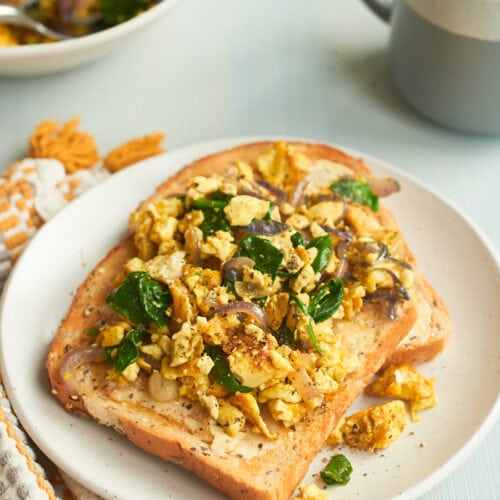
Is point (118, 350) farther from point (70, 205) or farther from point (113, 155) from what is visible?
point (113, 155)

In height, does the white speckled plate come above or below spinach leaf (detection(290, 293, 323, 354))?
below

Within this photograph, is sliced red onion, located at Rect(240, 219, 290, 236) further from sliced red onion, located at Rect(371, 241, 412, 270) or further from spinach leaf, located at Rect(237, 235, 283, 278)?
sliced red onion, located at Rect(371, 241, 412, 270)

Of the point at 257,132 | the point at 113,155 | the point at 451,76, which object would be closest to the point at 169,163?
the point at 113,155

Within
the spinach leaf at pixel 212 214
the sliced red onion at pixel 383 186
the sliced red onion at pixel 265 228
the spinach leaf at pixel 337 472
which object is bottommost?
the spinach leaf at pixel 337 472

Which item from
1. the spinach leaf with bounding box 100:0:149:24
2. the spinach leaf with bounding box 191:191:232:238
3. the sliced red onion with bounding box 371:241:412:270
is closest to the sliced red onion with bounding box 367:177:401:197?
the sliced red onion with bounding box 371:241:412:270

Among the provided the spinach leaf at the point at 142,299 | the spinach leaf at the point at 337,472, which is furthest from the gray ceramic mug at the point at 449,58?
the spinach leaf at the point at 337,472

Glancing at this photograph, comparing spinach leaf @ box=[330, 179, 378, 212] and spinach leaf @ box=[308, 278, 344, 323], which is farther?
spinach leaf @ box=[330, 179, 378, 212]

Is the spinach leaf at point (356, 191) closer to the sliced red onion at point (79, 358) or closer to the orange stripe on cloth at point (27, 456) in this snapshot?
the sliced red onion at point (79, 358)
